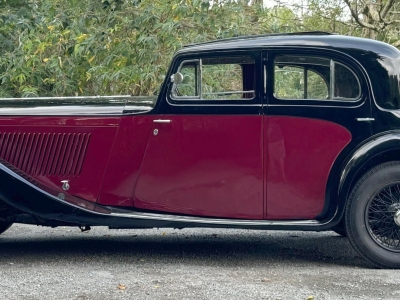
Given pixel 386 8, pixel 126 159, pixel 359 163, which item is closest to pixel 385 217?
pixel 359 163

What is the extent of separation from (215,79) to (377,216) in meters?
1.77

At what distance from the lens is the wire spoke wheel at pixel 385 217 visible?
17.3ft

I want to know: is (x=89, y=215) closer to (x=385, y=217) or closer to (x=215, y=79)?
(x=215, y=79)

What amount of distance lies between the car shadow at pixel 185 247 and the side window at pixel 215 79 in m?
1.39

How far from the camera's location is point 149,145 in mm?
5426

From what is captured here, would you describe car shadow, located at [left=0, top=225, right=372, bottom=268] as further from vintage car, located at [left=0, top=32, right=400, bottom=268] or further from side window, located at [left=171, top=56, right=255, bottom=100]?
side window, located at [left=171, top=56, right=255, bottom=100]

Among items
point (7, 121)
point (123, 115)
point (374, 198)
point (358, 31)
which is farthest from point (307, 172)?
point (358, 31)

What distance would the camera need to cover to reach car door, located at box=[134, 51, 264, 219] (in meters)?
5.32

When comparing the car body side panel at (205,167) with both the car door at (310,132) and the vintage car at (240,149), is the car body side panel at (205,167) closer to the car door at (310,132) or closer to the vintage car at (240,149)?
the vintage car at (240,149)

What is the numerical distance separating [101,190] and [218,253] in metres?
1.20

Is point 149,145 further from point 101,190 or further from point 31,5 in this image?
point 31,5

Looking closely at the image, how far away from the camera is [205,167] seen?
17.6ft

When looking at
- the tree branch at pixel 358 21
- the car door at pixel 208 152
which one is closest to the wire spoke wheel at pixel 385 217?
the car door at pixel 208 152

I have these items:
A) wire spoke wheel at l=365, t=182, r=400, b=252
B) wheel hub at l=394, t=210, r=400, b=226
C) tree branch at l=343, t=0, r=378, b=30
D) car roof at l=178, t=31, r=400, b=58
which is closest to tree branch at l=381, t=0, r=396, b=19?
tree branch at l=343, t=0, r=378, b=30
